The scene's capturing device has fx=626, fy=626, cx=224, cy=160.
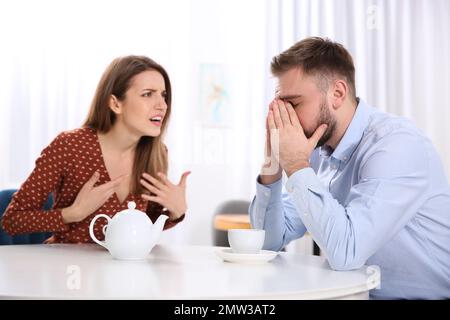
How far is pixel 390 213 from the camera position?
1354mm

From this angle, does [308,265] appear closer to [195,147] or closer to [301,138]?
[301,138]

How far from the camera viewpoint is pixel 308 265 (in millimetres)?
1391

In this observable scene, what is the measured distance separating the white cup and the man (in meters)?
0.11

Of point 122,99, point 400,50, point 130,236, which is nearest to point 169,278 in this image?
point 130,236

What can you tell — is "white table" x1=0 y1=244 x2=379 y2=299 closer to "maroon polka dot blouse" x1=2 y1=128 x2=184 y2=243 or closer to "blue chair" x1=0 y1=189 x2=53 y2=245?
"maroon polka dot blouse" x1=2 y1=128 x2=184 y2=243

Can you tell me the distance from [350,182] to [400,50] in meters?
2.90

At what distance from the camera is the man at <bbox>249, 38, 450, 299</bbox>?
53.0 inches

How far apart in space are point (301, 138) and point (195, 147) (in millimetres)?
2420

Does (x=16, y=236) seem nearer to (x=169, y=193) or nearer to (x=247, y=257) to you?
(x=169, y=193)

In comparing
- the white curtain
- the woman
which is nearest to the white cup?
the woman

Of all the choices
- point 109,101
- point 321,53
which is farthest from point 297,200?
point 109,101

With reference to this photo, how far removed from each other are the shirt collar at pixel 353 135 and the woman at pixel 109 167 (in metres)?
0.52

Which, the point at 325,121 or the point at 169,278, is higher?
the point at 325,121
